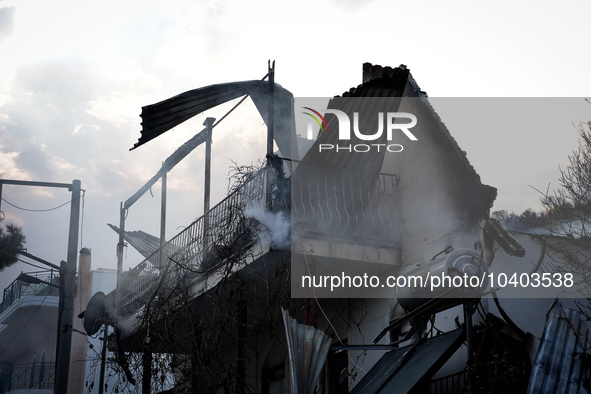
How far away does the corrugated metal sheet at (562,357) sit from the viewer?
7008mm

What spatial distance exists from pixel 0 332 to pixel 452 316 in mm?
31672

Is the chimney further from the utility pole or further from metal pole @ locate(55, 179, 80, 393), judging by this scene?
metal pole @ locate(55, 179, 80, 393)

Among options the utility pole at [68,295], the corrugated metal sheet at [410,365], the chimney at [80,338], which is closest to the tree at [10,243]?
the utility pole at [68,295]

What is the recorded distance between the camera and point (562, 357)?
7.21 m

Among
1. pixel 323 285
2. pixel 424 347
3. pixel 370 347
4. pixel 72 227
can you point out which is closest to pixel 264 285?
pixel 323 285

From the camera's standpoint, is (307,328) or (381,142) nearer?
(307,328)

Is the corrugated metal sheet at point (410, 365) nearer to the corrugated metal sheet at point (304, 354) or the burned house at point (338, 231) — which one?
the burned house at point (338, 231)

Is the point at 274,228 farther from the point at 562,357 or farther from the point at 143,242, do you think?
the point at 143,242

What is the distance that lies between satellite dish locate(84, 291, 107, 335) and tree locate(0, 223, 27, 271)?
13.3ft

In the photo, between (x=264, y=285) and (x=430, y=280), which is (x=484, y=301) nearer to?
(x=430, y=280)

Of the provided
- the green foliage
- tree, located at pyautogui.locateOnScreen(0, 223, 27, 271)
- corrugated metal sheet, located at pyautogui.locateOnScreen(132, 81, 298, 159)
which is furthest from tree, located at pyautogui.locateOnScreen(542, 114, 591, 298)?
tree, located at pyautogui.locateOnScreen(0, 223, 27, 271)

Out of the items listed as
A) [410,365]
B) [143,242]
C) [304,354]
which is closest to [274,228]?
[304,354]

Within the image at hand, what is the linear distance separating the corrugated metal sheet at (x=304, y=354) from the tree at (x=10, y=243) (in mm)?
13431

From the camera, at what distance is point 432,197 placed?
10.6 meters
